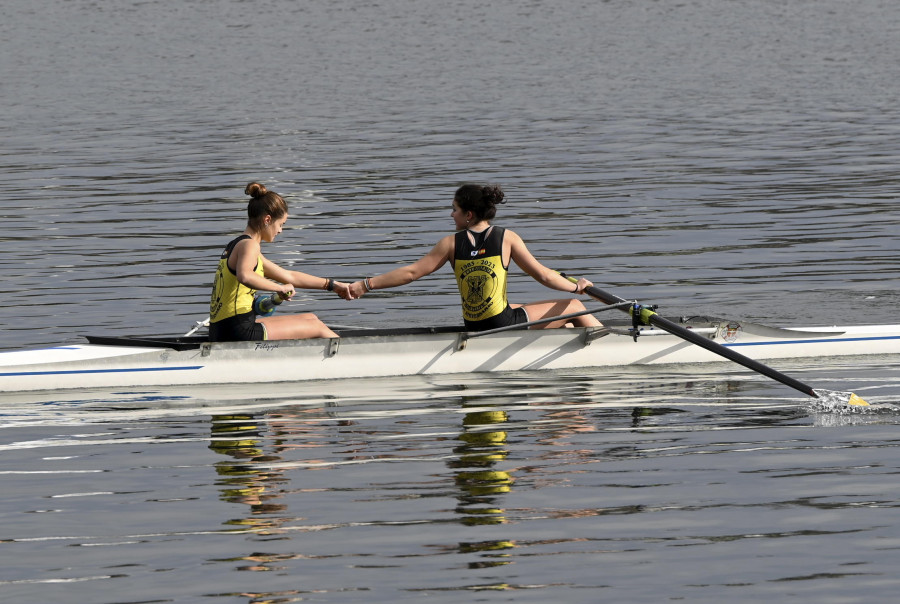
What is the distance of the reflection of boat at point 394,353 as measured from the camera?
11711 mm

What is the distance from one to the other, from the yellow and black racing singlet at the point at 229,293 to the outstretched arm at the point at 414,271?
0.86m

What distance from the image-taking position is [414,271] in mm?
11977

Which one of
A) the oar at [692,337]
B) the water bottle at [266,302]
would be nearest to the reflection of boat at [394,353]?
the water bottle at [266,302]

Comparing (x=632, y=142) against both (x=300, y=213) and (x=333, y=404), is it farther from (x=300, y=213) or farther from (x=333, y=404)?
(x=333, y=404)

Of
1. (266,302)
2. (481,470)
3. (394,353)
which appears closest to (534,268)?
(394,353)

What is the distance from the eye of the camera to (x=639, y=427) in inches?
401

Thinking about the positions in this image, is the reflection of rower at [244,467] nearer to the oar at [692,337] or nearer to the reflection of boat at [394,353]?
the reflection of boat at [394,353]

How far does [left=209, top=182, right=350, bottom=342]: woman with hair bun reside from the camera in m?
11.3

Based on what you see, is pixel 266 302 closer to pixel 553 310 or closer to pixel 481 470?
pixel 553 310

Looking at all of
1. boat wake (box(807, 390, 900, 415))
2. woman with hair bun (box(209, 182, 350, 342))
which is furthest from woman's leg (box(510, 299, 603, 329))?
boat wake (box(807, 390, 900, 415))

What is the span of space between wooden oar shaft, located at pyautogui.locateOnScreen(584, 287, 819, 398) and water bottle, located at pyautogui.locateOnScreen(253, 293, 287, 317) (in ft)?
7.99

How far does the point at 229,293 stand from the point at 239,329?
35 cm

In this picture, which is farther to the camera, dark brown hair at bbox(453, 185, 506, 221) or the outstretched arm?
the outstretched arm

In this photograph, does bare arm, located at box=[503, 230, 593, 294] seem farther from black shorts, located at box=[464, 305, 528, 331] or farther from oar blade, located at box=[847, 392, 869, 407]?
oar blade, located at box=[847, 392, 869, 407]
